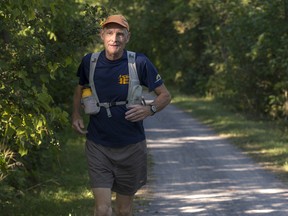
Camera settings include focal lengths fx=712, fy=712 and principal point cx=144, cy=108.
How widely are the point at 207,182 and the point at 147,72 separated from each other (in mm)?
5406

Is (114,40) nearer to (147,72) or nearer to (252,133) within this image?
(147,72)

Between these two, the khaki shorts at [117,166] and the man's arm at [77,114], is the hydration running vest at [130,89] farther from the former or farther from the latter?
the khaki shorts at [117,166]

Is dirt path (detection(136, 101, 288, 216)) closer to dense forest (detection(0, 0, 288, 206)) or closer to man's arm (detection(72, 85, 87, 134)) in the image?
dense forest (detection(0, 0, 288, 206))

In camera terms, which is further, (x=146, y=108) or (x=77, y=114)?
(x=77, y=114)

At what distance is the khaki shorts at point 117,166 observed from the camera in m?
5.57

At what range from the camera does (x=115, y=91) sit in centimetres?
547

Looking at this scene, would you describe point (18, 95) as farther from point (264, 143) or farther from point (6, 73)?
point (264, 143)

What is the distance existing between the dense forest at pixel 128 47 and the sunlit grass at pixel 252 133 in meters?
0.72

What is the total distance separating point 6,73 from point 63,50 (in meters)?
0.57

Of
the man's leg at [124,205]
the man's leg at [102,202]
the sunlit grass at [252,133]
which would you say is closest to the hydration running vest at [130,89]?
the man's leg at [102,202]

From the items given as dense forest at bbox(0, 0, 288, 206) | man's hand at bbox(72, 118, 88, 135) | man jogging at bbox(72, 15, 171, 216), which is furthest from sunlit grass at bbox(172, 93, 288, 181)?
man's hand at bbox(72, 118, 88, 135)

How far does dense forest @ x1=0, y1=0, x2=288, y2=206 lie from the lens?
5.60 metres

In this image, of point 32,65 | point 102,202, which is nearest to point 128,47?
point 32,65

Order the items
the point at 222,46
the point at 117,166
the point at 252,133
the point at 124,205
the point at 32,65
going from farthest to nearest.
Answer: the point at 222,46, the point at 252,133, the point at 32,65, the point at 124,205, the point at 117,166
